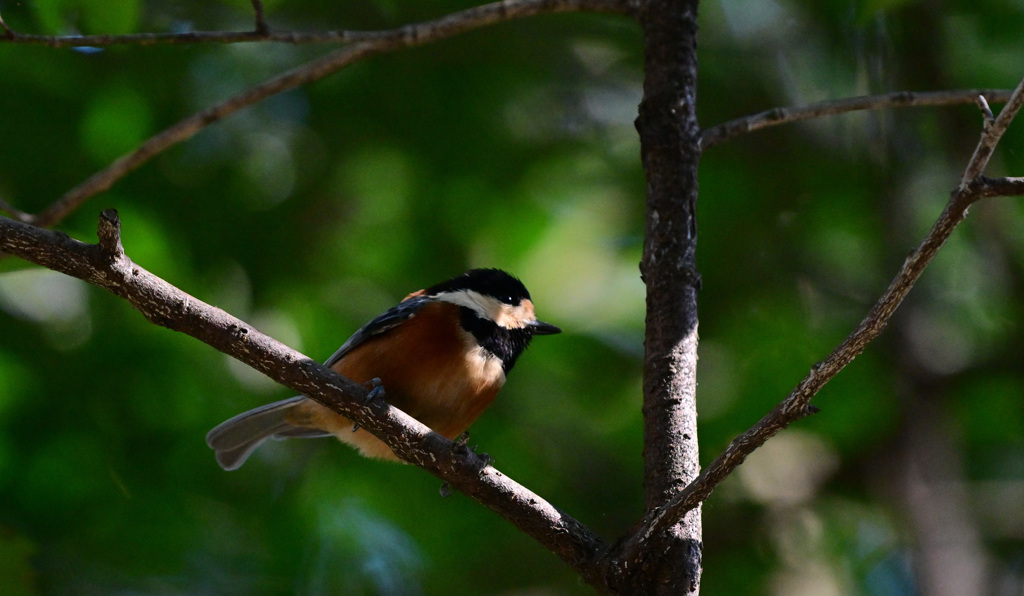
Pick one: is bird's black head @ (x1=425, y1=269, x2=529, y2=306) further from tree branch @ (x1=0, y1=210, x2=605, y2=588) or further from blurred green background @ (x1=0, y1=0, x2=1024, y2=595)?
tree branch @ (x1=0, y1=210, x2=605, y2=588)

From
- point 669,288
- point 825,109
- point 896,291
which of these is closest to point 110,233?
point 669,288

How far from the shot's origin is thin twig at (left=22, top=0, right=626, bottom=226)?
3.10 metres

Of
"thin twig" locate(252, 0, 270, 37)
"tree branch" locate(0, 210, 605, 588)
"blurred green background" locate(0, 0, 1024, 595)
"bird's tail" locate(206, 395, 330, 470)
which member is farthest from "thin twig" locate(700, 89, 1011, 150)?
"bird's tail" locate(206, 395, 330, 470)

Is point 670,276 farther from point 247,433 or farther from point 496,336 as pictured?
point 247,433

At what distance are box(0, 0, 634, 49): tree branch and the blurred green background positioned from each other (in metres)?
1.25

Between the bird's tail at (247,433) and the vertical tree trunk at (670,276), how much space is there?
87.0 inches

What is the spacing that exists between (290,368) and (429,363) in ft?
5.21

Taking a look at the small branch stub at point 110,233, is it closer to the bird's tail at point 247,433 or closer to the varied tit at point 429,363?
the varied tit at point 429,363

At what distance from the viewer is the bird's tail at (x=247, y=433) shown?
4.24 m

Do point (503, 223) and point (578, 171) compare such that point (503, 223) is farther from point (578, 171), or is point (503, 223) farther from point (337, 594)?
point (337, 594)

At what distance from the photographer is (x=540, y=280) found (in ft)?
17.6

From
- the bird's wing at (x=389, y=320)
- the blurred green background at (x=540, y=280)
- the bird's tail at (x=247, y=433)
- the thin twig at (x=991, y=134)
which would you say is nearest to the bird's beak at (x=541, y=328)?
the bird's wing at (x=389, y=320)

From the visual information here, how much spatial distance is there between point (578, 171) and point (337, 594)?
2.95 m

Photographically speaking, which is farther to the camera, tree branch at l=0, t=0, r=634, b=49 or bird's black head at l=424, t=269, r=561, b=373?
bird's black head at l=424, t=269, r=561, b=373
